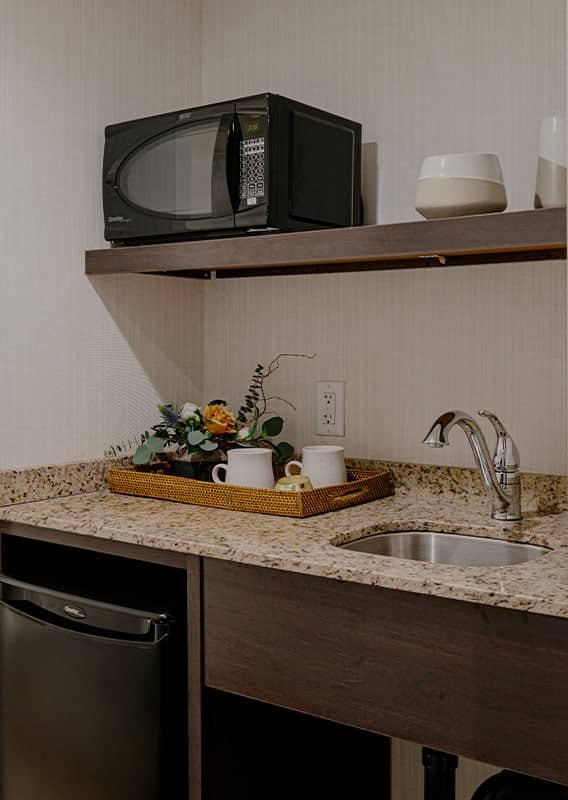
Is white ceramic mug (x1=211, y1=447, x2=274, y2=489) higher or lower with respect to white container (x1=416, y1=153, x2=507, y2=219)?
lower

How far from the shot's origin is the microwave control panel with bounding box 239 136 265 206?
1860mm

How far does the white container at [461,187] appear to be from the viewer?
5.51 feet

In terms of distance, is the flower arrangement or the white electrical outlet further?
the white electrical outlet

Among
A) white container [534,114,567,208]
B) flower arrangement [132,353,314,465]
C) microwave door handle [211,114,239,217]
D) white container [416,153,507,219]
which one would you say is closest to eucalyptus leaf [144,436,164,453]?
flower arrangement [132,353,314,465]

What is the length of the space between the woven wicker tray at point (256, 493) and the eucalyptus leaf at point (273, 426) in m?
0.20

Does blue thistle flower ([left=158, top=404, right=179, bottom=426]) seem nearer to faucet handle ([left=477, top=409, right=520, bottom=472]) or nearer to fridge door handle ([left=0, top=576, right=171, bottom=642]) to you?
fridge door handle ([left=0, top=576, right=171, bottom=642])

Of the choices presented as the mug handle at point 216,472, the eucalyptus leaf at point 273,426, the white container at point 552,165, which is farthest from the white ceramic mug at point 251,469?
the white container at point 552,165

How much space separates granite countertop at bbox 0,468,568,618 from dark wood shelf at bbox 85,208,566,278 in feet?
→ 1.71

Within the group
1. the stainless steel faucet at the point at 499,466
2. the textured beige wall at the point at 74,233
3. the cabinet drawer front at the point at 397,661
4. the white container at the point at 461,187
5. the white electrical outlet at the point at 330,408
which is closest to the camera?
the cabinet drawer front at the point at 397,661

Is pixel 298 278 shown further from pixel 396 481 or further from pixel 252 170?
pixel 396 481

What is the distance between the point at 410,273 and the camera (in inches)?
83.4

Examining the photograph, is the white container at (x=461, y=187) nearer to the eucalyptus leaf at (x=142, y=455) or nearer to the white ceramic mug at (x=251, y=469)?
the white ceramic mug at (x=251, y=469)

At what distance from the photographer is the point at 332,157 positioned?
1984 mm

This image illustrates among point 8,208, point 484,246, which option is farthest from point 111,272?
point 484,246
